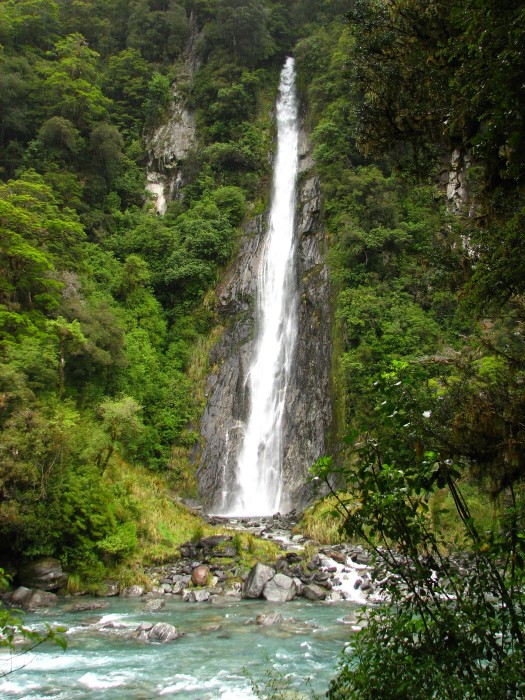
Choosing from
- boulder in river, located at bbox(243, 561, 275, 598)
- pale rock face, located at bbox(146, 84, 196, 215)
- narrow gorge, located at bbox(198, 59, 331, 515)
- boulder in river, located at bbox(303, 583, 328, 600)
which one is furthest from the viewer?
pale rock face, located at bbox(146, 84, 196, 215)

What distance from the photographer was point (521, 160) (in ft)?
9.54

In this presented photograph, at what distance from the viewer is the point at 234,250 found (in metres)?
27.1

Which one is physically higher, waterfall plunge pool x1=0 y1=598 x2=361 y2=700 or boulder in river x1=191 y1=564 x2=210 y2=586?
waterfall plunge pool x1=0 y1=598 x2=361 y2=700

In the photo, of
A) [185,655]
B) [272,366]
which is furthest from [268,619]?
[272,366]

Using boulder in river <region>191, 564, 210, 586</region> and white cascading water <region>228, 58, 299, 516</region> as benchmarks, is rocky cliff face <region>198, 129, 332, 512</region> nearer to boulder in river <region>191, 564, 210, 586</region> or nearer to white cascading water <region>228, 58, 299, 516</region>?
white cascading water <region>228, 58, 299, 516</region>

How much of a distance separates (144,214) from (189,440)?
13.9m

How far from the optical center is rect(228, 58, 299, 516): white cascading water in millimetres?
20328

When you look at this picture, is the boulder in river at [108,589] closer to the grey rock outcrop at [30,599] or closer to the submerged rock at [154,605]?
the grey rock outcrop at [30,599]

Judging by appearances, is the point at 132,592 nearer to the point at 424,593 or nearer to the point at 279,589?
the point at 279,589

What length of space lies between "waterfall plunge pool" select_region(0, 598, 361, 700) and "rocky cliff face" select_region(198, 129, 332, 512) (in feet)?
29.9

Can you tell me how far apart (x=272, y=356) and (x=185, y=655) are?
16.6 m

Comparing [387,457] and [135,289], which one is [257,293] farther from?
[387,457]

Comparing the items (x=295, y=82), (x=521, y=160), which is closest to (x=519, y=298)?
(x=521, y=160)

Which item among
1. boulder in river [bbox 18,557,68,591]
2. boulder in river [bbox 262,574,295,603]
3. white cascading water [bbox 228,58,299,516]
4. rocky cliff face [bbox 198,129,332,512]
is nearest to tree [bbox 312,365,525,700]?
boulder in river [bbox 262,574,295,603]
